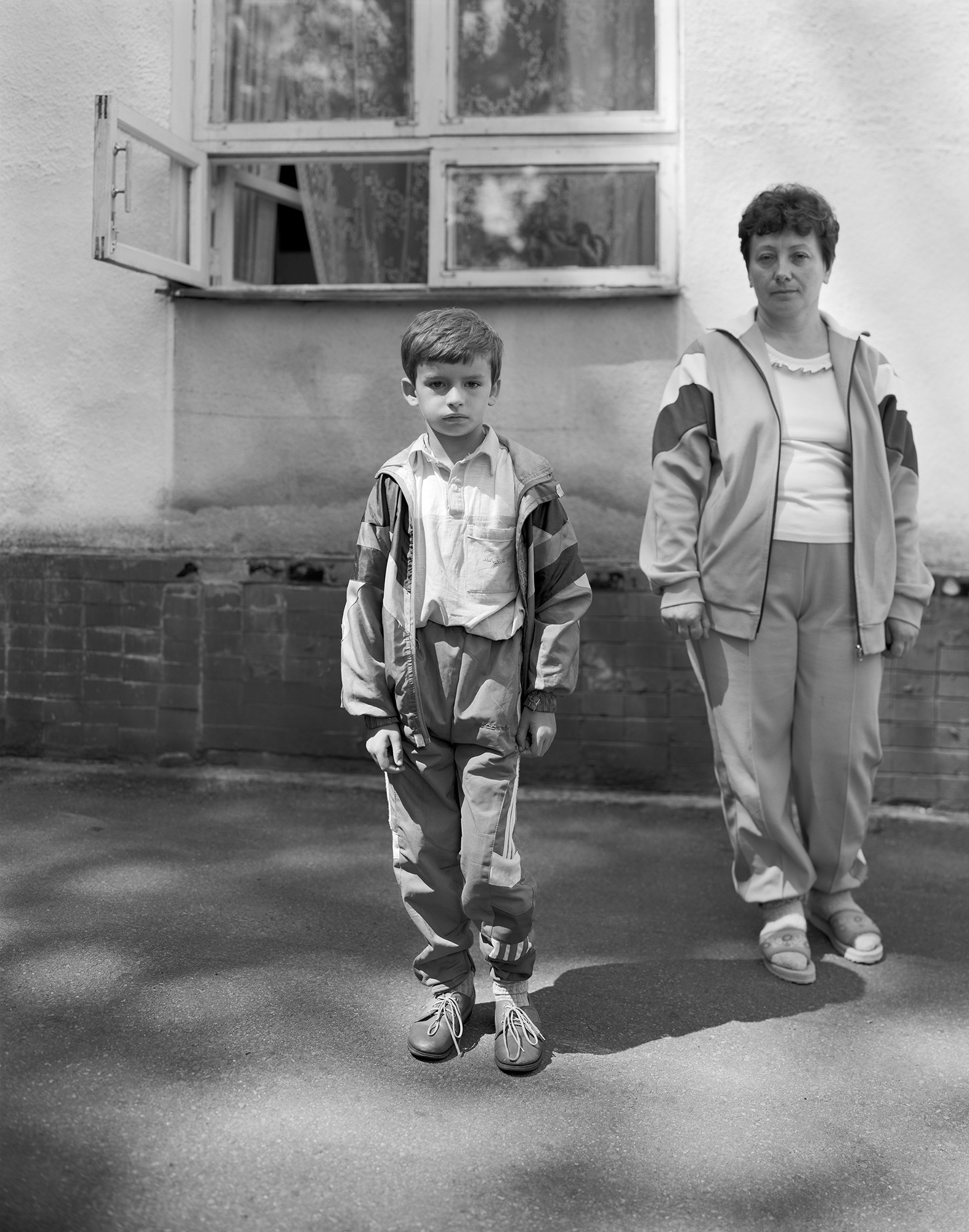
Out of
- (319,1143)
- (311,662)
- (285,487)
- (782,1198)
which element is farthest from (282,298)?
(782,1198)

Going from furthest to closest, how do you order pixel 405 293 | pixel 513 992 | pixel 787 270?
pixel 405 293
pixel 787 270
pixel 513 992

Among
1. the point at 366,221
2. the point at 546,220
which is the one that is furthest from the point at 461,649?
the point at 366,221

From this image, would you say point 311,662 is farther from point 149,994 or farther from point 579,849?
point 149,994

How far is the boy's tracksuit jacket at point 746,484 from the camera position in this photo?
3424 mm

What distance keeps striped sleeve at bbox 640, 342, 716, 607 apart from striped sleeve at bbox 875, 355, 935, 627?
19.3 inches

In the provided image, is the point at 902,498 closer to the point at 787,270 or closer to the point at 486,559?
the point at 787,270

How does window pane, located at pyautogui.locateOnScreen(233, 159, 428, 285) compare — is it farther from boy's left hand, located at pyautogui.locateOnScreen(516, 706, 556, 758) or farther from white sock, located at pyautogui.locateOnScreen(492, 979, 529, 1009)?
white sock, located at pyautogui.locateOnScreen(492, 979, 529, 1009)

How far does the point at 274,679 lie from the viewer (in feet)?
16.9

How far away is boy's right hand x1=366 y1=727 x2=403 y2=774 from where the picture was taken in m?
2.84

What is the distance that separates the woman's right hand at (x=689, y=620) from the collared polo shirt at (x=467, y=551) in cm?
73

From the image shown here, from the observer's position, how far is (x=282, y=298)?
5109 mm

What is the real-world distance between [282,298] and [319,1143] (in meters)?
3.50

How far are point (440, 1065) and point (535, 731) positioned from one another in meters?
0.77

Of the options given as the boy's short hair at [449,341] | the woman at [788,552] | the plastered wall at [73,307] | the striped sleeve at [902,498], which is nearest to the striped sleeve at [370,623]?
the boy's short hair at [449,341]
